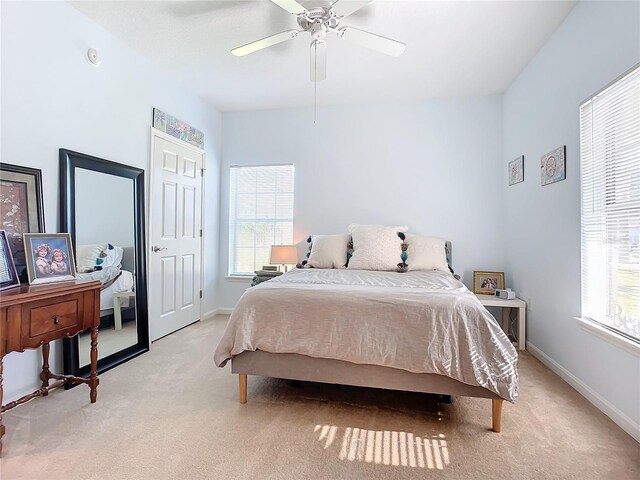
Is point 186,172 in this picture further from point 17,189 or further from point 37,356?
point 37,356

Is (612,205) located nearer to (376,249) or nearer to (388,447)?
(376,249)

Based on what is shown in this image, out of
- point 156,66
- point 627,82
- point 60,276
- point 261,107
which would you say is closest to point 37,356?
point 60,276

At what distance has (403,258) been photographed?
3307 millimetres

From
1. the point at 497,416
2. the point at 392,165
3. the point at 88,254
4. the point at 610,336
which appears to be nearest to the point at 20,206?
the point at 88,254

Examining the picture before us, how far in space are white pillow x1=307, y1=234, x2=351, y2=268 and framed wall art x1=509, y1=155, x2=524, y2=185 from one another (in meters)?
1.79

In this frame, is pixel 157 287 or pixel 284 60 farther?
pixel 157 287

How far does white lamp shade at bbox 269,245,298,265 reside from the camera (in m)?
3.77

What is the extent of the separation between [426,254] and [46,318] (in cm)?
294

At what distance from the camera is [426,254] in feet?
10.7

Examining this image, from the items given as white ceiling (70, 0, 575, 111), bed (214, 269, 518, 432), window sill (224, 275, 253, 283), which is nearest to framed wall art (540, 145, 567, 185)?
white ceiling (70, 0, 575, 111)

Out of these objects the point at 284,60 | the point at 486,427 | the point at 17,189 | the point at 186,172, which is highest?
the point at 284,60

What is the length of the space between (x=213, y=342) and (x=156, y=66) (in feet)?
8.87

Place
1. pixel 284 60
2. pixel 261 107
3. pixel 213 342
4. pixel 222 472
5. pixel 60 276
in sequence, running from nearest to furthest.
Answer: pixel 222 472 < pixel 60 276 < pixel 284 60 < pixel 213 342 < pixel 261 107

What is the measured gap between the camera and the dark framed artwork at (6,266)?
1.79 meters
